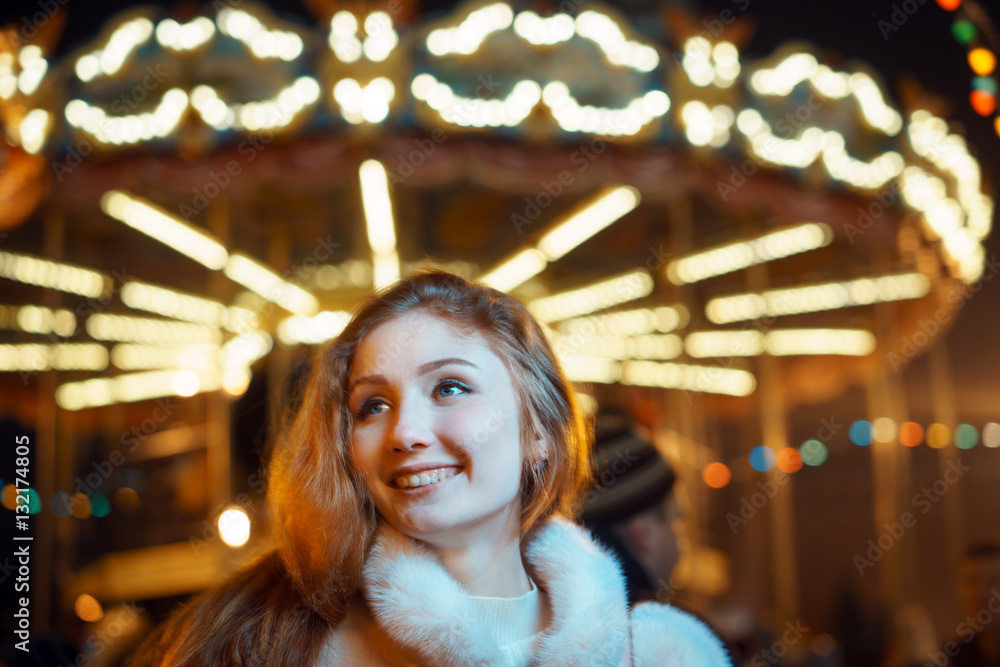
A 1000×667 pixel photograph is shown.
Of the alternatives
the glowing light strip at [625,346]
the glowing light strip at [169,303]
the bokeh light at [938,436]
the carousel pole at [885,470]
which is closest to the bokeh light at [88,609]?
the glowing light strip at [169,303]

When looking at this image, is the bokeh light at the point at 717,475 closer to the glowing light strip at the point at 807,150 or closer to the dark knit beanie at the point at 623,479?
the glowing light strip at the point at 807,150

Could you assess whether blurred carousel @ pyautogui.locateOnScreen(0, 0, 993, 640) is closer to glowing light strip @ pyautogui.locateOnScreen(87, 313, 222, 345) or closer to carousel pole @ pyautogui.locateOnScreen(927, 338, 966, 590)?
glowing light strip @ pyautogui.locateOnScreen(87, 313, 222, 345)

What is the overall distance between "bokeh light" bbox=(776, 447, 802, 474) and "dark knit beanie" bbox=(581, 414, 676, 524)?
333 cm

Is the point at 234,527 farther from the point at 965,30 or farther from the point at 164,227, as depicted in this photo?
the point at 965,30

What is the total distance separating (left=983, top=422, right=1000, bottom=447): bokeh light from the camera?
5.59m

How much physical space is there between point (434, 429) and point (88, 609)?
4.18 meters

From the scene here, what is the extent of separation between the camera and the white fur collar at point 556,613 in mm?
1021

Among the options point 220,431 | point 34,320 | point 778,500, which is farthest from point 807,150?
point 34,320

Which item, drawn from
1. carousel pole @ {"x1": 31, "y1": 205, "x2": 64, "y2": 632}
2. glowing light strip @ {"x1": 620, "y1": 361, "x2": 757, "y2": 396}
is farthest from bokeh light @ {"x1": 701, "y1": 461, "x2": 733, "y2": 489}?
carousel pole @ {"x1": 31, "y1": 205, "x2": 64, "y2": 632}

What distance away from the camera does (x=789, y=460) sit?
5.38 meters

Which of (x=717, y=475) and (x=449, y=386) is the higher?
(x=449, y=386)

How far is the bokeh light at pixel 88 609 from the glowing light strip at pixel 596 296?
3.19m

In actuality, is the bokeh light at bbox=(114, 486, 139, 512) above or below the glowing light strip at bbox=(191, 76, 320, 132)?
below

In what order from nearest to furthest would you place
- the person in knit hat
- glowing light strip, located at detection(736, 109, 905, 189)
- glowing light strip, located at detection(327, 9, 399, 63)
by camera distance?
the person in knit hat < glowing light strip, located at detection(327, 9, 399, 63) < glowing light strip, located at detection(736, 109, 905, 189)
